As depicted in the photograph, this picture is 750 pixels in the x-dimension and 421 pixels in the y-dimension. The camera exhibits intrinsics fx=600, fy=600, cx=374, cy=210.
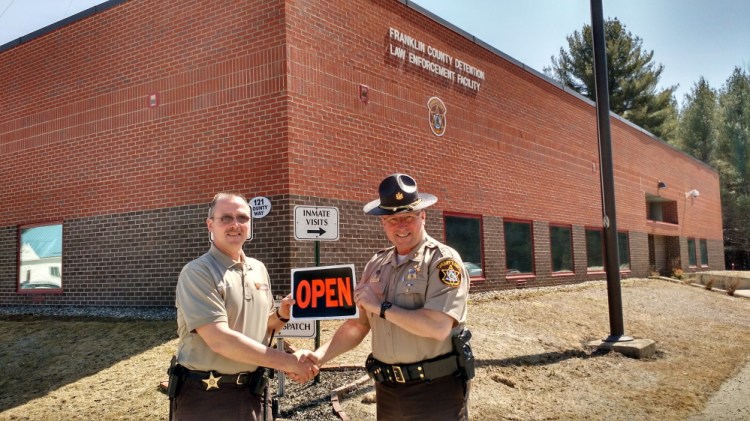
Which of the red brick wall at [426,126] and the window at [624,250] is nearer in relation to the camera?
the red brick wall at [426,126]

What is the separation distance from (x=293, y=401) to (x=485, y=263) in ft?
33.0

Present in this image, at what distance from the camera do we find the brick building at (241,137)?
11250 millimetres

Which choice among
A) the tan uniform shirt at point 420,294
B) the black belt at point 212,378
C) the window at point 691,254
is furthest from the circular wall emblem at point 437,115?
the window at point 691,254

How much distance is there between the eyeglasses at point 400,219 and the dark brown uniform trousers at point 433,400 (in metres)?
0.94

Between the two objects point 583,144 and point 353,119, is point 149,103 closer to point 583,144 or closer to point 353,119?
point 353,119

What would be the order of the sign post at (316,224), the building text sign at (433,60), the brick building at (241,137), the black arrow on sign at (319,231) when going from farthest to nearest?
1. the building text sign at (433,60)
2. the brick building at (241,137)
3. the black arrow on sign at (319,231)
4. the sign post at (316,224)

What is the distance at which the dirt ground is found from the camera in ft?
22.5

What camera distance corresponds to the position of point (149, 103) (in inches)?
501

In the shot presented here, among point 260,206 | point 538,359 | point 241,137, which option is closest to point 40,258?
point 241,137

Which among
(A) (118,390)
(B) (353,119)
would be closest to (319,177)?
(B) (353,119)

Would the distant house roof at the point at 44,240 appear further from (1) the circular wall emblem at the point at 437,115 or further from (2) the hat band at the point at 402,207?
(2) the hat band at the point at 402,207

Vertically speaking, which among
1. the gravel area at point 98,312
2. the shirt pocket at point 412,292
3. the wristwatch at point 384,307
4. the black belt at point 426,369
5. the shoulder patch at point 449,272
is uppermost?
the shoulder patch at point 449,272

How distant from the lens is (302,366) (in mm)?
3664

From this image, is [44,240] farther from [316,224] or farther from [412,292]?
[412,292]
